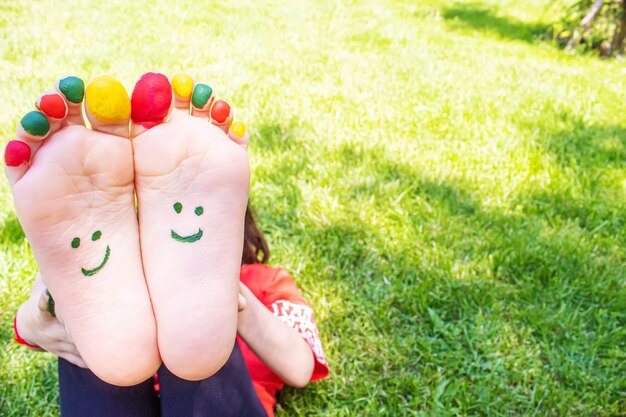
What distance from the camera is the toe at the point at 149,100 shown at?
88 cm

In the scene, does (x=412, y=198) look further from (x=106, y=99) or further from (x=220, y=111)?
(x=106, y=99)

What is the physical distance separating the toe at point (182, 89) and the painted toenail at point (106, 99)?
0.29 ft

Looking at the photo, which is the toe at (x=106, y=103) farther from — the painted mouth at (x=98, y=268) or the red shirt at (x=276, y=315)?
the red shirt at (x=276, y=315)

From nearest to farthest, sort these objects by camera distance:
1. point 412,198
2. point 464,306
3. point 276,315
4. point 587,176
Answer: point 276,315 < point 464,306 < point 412,198 < point 587,176

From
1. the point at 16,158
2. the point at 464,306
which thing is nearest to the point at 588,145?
the point at 464,306

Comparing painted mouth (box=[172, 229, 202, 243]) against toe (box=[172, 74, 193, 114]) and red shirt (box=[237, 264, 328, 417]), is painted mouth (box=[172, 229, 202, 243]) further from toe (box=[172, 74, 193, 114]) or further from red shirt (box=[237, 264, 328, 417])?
red shirt (box=[237, 264, 328, 417])

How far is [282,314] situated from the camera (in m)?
1.27

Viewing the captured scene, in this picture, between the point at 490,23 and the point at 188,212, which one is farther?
the point at 490,23

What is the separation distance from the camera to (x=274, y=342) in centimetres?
109

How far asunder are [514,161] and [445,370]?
3.57 feet

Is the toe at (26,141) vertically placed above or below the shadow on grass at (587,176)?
above

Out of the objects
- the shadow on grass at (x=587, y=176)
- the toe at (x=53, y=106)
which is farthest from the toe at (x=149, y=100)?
the shadow on grass at (x=587, y=176)

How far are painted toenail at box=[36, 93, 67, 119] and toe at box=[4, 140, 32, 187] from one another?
57mm

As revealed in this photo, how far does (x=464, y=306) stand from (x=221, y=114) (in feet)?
3.10
